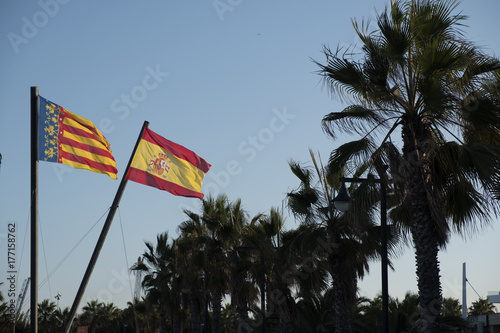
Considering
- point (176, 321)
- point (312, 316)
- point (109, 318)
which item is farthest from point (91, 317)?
point (312, 316)

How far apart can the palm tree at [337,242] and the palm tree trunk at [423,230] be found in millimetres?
7235

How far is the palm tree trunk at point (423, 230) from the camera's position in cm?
1305

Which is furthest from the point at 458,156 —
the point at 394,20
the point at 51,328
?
the point at 51,328

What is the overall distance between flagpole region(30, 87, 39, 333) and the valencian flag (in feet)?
1.01

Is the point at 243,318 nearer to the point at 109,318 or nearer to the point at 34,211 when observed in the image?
the point at 34,211

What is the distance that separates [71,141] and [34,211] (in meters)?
2.38

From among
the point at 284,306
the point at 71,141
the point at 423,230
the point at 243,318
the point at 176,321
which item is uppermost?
the point at 71,141

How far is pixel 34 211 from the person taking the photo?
10.5 metres

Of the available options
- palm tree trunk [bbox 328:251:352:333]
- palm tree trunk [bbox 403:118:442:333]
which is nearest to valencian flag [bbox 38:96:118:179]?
palm tree trunk [bbox 403:118:442:333]

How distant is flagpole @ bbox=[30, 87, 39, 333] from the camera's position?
10227 mm

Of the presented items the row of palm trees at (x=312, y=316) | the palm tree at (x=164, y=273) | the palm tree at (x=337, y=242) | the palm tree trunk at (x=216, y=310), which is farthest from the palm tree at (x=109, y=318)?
the palm tree at (x=337, y=242)

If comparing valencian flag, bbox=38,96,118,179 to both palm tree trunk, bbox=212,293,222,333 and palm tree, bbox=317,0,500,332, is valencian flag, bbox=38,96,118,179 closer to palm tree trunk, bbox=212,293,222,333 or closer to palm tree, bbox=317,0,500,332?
palm tree, bbox=317,0,500,332

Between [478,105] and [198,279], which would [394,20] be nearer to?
[478,105]

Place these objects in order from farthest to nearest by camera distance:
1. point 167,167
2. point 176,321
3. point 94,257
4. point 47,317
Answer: point 47,317 → point 176,321 → point 167,167 → point 94,257
